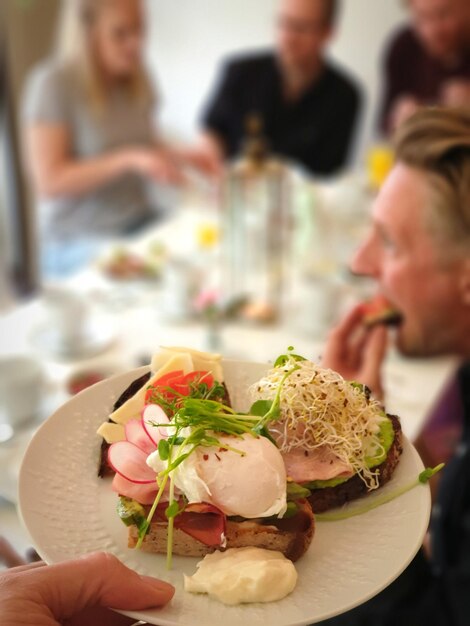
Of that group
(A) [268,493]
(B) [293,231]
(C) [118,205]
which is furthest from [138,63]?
(A) [268,493]

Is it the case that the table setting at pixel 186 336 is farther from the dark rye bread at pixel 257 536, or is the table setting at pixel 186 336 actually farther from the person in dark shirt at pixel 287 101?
the person in dark shirt at pixel 287 101

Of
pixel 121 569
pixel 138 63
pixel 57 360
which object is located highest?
pixel 138 63

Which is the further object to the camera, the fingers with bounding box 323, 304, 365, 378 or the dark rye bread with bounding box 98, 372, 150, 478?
the fingers with bounding box 323, 304, 365, 378

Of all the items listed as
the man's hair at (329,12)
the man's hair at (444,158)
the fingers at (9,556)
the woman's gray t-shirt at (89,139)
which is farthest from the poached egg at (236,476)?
the man's hair at (329,12)

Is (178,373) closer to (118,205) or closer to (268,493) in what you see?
(268,493)

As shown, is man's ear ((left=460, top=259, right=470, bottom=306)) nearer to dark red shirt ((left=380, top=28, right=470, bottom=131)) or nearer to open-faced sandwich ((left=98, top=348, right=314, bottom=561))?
open-faced sandwich ((left=98, top=348, right=314, bottom=561))

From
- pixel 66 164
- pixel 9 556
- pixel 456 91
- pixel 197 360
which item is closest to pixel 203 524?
pixel 197 360

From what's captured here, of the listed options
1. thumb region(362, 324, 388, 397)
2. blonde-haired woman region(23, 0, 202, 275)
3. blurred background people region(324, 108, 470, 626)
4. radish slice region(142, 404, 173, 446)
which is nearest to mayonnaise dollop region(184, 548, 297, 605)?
radish slice region(142, 404, 173, 446)

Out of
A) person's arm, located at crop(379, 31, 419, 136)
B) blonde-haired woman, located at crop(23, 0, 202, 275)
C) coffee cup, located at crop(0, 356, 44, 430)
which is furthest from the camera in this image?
person's arm, located at crop(379, 31, 419, 136)
